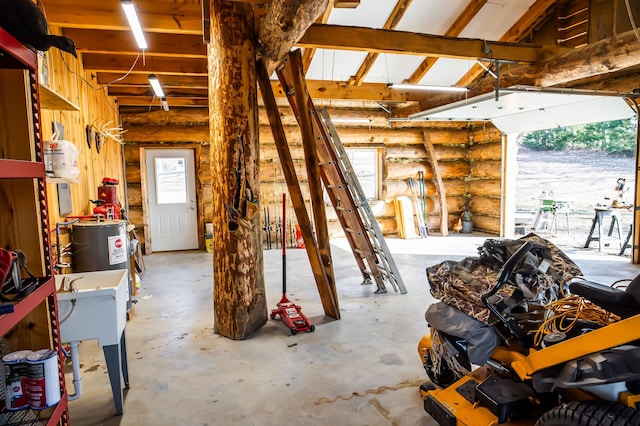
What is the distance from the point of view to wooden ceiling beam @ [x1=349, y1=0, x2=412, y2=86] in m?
6.02

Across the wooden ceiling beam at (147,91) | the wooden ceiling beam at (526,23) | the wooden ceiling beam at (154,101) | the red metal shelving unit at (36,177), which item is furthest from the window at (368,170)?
the red metal shelving unit at (36,177)

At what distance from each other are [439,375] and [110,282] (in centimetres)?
228

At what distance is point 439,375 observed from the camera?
2498 mm

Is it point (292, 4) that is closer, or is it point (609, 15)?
point (292, 4)

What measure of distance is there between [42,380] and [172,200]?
701 centimetres

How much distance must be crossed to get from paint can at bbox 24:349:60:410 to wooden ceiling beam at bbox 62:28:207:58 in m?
4.17

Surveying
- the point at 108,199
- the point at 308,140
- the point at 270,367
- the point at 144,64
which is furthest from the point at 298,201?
the point at 144,64

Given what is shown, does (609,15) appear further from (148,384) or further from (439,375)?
(148,384)

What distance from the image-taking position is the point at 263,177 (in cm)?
876

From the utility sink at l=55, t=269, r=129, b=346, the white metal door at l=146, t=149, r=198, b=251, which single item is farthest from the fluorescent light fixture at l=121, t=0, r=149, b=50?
the white metal door at l=146, t=149, r=198, b=251

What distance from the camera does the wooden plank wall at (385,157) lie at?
318 inches

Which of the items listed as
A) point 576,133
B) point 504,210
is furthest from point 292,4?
point 576,133

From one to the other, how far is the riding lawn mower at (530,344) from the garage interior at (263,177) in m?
0.51

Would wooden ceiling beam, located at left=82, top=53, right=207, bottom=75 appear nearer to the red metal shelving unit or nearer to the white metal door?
the white metal door
